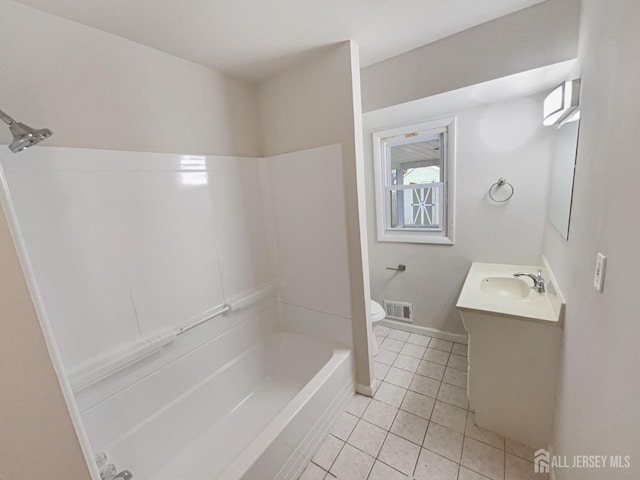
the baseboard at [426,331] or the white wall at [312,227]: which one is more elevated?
the white wall at [312,227]

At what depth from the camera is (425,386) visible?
6.45 ft

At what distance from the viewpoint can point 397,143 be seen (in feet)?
8.14

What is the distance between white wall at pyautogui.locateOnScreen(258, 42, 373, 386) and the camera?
1.59 meters

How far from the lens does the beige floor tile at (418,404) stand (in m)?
1.74

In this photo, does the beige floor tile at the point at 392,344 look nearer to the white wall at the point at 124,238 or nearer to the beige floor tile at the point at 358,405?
the beige floor tile at the point at 358,405

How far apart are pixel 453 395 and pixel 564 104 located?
76.1 inches

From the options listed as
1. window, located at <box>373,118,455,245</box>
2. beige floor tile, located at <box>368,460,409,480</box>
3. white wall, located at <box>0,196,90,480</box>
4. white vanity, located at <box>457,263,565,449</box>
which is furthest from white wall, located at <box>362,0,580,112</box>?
beige floor tile, located at <box>368,460,409,480</box>

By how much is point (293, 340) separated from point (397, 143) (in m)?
2.06

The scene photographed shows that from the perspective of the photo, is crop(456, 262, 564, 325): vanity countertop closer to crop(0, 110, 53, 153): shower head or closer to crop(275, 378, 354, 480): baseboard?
crop(275, 378, 354, 480): baseboard

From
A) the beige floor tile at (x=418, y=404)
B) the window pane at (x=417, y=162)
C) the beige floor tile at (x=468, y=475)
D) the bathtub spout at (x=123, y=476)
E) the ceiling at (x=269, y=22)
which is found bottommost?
the beige floor tile at (x=468, y=475)

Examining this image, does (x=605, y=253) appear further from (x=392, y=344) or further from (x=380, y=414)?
(x=392, y=344)

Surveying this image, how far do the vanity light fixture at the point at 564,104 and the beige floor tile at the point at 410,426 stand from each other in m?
1.94

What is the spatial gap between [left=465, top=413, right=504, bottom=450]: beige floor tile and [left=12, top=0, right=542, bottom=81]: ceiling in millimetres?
2425

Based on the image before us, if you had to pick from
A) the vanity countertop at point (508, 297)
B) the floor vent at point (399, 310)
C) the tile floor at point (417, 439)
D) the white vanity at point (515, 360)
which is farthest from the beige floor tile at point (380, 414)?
A: the floor vent at point (399, 310)
